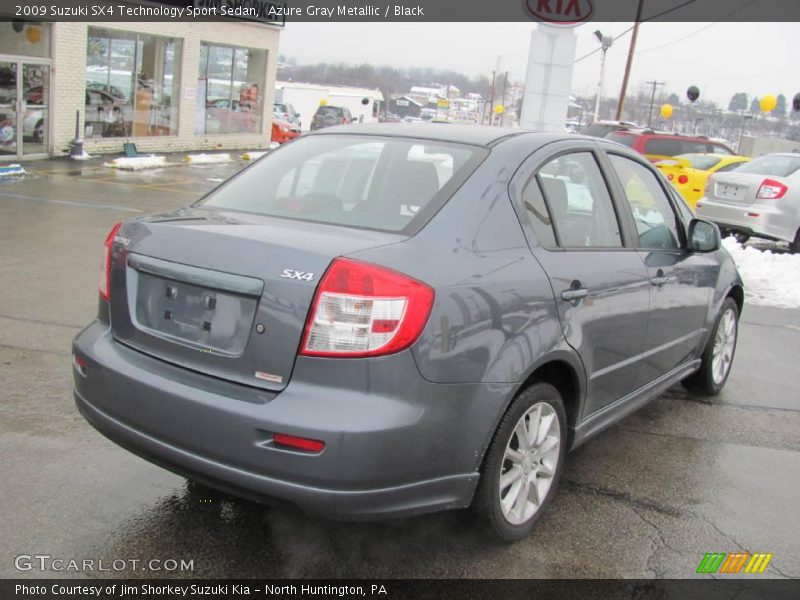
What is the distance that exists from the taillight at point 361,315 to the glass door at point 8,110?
16114mm

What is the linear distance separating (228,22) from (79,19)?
5.83m

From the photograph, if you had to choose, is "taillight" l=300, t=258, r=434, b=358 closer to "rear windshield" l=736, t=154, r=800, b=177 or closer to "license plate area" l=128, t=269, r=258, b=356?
"license plate area" l=128, t=269, r=258, b=356

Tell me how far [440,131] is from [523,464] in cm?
160

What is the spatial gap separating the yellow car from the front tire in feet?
40.1

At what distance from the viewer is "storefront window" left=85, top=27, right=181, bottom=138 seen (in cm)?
1891

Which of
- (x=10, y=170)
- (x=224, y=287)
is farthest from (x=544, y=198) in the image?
(x=10, y=170)

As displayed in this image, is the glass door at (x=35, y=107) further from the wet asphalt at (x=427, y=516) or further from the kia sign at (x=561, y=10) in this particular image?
the wet asphalt at (x=427, y=516)

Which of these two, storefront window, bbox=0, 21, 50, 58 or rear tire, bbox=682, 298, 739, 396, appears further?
storefront window, bbox=0, 21, 50, 58

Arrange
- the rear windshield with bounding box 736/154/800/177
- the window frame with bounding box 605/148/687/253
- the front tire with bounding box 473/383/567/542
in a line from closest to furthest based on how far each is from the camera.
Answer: the front tire with bounding box 473/383/567/542 → the window frame with bounding box 605/148/687/253 → the rear windshield with bounding box 736/154/800/177

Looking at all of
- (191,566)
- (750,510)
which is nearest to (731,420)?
(750,510)

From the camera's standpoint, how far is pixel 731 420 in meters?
4.95

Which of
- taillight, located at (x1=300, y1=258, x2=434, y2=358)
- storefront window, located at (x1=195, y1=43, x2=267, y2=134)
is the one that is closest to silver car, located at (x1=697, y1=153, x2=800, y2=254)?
taillight, located at (x1=300, y1=258, x2=434, y2=358)

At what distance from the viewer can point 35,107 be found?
56.9ft

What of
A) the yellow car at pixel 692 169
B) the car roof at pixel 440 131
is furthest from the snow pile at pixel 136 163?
the car roof at pixel 440 131
